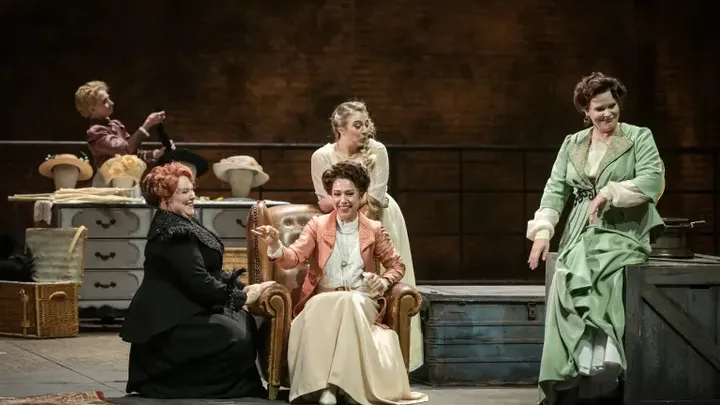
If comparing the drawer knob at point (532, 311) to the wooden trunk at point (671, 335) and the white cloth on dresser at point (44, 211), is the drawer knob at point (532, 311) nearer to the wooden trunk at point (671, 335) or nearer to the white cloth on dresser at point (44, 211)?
the wooden trunk at point (671, 335)

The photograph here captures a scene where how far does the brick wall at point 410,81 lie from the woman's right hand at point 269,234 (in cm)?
522

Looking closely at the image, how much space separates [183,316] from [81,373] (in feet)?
3.72

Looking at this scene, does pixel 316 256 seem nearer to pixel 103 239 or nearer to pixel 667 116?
pixel 103 239

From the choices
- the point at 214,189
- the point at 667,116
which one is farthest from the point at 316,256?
the point at 667,116

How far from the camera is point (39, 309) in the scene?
8398 mm

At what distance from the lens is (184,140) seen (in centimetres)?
1130

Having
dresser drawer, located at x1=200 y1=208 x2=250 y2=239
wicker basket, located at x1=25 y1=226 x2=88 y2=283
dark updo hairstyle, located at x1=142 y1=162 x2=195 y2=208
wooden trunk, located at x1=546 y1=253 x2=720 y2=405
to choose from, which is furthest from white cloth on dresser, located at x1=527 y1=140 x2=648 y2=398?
wicker basket, located at x1=25 y1=226 x2=88 y2=283

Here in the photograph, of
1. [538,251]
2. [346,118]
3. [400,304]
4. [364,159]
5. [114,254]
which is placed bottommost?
[400,304]

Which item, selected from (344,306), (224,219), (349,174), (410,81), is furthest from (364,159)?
(410,81)

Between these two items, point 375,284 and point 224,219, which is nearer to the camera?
point 375,284

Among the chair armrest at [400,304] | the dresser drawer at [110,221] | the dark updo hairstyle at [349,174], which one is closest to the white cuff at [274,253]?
the dark updo hairstyle at [349,174]

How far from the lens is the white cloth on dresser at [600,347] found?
5.59 meters

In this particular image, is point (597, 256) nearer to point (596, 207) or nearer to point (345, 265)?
point (596, 207)

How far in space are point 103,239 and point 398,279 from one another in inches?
130
